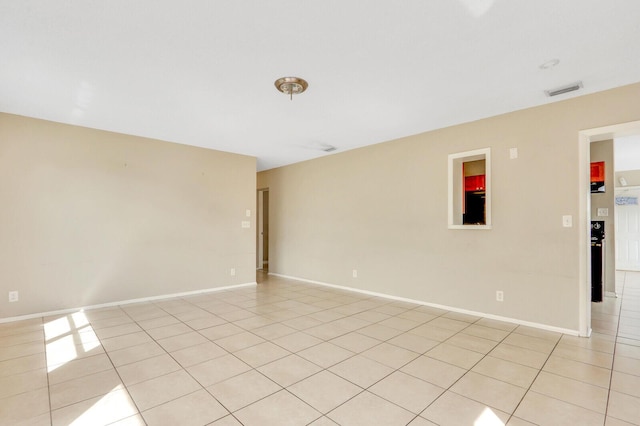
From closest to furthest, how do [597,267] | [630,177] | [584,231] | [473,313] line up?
[584,231] → [473,313] → [597,267] → [630,177]

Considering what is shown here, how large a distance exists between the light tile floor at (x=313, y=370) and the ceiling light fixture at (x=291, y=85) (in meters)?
2.47

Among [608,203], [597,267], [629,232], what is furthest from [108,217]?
[629,232]

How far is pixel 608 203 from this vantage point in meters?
4.93

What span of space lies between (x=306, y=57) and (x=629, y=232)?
9.71 metres

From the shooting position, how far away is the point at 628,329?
3.26 meters

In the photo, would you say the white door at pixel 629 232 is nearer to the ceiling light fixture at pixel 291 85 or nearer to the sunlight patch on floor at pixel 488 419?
the sunlight patch on floor at pixel 488 419

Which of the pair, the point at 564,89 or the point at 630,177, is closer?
the point at 564,89

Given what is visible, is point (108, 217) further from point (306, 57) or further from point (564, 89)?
point (564, 89)

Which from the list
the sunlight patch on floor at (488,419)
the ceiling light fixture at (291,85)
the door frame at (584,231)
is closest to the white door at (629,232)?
the door frame at (584,231)

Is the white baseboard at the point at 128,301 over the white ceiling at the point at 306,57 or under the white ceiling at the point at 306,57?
under

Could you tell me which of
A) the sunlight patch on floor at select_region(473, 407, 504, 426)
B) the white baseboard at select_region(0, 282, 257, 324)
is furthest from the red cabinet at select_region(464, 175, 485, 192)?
the white baseboard at select_region(0, 282, 257, 324)

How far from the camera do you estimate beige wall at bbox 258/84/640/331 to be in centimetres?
312

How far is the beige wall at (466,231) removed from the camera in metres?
3.12

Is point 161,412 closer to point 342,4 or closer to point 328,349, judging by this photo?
point 328,349
